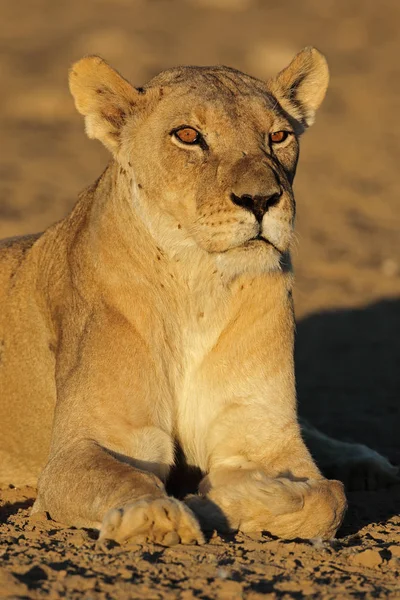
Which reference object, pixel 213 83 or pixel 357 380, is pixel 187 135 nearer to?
pixel 213 83

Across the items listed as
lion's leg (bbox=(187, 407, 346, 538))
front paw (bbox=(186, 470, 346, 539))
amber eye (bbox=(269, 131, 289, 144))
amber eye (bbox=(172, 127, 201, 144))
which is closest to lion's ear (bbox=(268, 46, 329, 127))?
amber eye (bbox=(269, 131, 289, 144))

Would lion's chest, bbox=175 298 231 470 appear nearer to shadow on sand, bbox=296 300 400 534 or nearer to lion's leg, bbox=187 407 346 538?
lion's leg, bbox=187 407 346 538

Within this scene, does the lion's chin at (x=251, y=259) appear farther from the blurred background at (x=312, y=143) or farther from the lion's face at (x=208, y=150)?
the blurred background at (x=312, y=143)

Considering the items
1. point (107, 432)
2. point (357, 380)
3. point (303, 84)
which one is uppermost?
point (303, 84)

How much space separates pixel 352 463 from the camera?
675cm

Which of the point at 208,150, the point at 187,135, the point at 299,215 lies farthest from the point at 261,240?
the point at 299,215

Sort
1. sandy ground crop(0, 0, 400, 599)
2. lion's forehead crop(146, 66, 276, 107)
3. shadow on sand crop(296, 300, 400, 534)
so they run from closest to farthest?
sandy ground crop(0, 0, 400, 599) → lion's forehead crop(146, 66, 276, 107) → shadow on sand crop(296, 300, 400, 534)

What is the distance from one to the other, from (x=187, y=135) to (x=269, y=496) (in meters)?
1.55

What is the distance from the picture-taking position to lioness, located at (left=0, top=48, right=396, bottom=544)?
4965 mm

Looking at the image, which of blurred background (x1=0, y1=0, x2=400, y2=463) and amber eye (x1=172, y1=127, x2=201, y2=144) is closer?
amber eye (x1=172, y1=127, x2=201, y2=144)

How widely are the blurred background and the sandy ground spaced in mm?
27

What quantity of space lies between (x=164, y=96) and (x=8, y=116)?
1223cm

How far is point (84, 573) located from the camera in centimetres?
421

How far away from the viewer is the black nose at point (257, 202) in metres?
4.86
